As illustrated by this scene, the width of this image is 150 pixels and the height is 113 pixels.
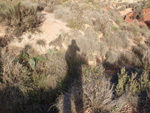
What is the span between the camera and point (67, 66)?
4.05 m

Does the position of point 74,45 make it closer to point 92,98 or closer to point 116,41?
point 116,41

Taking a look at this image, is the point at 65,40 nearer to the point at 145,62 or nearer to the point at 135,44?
the point at 145,62

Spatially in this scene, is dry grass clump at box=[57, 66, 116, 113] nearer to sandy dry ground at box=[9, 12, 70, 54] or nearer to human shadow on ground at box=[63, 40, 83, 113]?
human shadow on ground at box=[63, 40, 83, 113]

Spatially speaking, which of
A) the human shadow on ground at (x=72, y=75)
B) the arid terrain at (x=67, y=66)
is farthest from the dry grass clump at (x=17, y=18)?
the human shadow on ground at (x=72, y=75)

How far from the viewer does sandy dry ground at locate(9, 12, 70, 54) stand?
4929mm

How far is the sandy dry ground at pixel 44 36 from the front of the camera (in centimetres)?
493

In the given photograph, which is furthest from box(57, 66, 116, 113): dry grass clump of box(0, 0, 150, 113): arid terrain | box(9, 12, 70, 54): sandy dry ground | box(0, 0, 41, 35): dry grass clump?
box(0, 0, 41, 35): dry grass clump

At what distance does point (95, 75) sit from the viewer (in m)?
3.13

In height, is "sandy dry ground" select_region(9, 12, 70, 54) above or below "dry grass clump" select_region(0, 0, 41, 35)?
below

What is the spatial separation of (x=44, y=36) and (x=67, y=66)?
8.53ft

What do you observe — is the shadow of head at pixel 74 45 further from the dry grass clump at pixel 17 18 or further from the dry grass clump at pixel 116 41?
the dry grass clump at pixel 116 41

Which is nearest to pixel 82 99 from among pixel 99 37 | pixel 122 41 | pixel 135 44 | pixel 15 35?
pixel 15 35

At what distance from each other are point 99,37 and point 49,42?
12.2 feet

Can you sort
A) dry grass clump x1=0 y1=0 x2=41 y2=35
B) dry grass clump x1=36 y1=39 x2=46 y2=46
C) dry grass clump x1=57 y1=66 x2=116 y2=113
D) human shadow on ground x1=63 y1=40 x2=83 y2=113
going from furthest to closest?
dry grass clump x1=36 y1=39 x2=46 y2=46, dry grass clump x1=0 y1=0 x2=41 y2=35, human shadow on ground x1=63 y1=40 x2=83 y2=113, dry grass clump x1=57 y1=66 x2=116 y2=113
